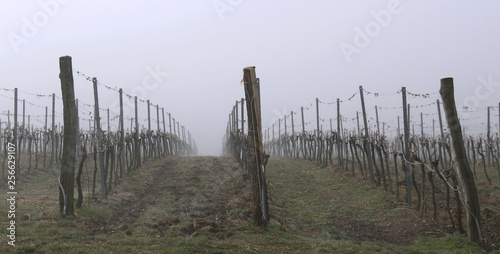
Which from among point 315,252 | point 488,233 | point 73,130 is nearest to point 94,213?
point 73,130

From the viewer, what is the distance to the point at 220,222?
7793 mm

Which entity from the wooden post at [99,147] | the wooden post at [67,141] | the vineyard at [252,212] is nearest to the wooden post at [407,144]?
the vineyard at [252,212]

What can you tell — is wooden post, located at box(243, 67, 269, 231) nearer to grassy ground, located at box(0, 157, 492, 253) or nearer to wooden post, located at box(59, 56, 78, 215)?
grassy ground, located at box(0, 157, 492, 253)

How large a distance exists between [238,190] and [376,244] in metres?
6.32

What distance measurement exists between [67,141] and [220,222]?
162 inches

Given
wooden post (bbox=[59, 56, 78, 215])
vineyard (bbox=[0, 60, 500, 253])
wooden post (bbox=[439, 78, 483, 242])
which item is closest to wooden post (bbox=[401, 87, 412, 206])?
vineyard (bbox=[0, 60, 500, 253])

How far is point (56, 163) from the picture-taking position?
1958cm

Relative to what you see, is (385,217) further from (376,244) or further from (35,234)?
(35,234)

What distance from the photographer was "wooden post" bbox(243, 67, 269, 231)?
7492mm

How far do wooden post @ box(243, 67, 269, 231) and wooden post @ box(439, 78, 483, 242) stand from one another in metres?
3.79

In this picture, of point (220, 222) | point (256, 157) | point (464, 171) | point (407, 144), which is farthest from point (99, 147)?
point (464, 171)

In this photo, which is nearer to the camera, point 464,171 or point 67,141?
point 464,171

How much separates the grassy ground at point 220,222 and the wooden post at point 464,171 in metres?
0.33

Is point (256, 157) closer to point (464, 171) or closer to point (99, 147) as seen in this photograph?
point (464, 171)
